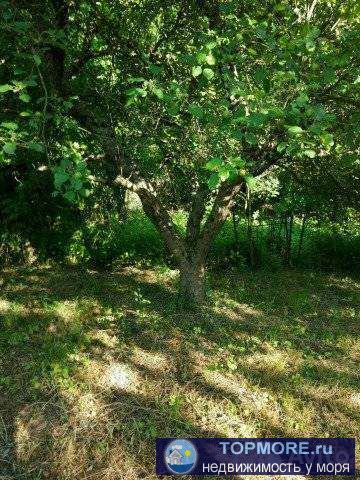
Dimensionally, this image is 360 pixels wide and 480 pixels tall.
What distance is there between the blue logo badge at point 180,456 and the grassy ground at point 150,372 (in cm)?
12

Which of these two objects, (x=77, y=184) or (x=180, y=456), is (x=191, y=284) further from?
(x=77, y=184)

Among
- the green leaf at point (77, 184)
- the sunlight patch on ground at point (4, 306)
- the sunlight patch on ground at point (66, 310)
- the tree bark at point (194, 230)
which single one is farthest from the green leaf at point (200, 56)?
the sunlight patch on ground at point (4, 306)

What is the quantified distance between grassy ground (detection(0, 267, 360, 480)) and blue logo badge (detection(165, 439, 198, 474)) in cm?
12

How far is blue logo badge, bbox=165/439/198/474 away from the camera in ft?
11.9

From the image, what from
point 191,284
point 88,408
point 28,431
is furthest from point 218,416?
point 191,284

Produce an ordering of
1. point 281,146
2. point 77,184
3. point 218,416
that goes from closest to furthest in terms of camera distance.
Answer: point 281,146 < point 77,184 < point 218,416

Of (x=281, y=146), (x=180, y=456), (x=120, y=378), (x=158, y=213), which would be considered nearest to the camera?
(x=281, y=146)

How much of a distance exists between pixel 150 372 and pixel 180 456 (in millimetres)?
1196

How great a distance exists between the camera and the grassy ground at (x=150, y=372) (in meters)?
3.77

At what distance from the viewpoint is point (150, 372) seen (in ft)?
15.6

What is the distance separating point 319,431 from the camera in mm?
3992

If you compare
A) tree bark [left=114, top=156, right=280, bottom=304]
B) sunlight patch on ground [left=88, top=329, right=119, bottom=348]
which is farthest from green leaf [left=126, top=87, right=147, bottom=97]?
sunlight patch on ground [left=88, top=329, right=119, bottom=348]

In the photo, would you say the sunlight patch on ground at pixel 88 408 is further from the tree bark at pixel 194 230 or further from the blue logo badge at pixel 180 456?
the tree bark at pixel 194 230

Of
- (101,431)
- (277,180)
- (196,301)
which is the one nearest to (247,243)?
(277,180)
